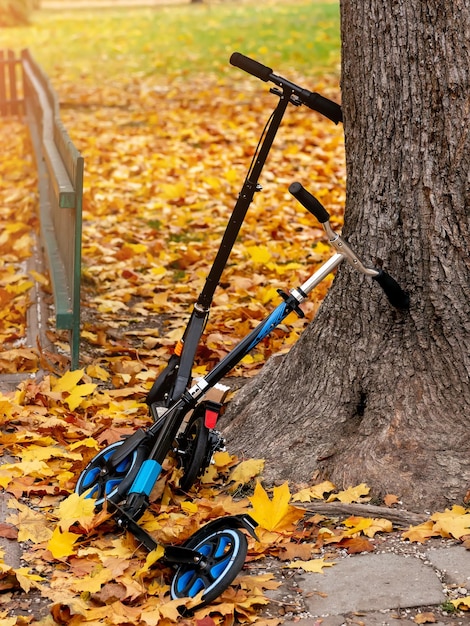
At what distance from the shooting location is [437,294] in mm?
3486

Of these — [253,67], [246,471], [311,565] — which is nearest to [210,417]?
[246,471]

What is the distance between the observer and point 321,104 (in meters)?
3.48

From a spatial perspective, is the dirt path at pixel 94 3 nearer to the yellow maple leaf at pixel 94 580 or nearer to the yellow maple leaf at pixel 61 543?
the yellow maple leaf at pixel 61 543

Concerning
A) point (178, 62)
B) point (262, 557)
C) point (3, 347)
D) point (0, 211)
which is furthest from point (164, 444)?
point (178, 62)

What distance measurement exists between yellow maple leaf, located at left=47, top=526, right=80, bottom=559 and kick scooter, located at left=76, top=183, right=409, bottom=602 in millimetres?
163

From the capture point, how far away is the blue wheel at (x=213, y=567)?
9.13 feet

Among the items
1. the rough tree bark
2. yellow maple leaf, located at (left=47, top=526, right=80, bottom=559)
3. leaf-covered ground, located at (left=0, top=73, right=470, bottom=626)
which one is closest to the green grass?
leaf-covered ground, located at (left=0, top=73, right=470, bottom=626)

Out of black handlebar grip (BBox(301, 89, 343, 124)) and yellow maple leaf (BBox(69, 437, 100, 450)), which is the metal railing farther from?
black handlebar grip (BBox(301, 89, 343, 124))

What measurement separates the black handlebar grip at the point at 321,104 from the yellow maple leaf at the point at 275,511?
1.32m

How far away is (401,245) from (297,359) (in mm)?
644

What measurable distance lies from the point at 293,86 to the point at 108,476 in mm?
1492

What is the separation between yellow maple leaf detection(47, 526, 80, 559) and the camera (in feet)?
10.2

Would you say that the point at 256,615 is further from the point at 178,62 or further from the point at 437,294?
the point at 178,62

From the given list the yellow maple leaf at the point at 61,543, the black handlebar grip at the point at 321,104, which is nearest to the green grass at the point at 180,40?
the black handlebar grip at the point at 321,104
